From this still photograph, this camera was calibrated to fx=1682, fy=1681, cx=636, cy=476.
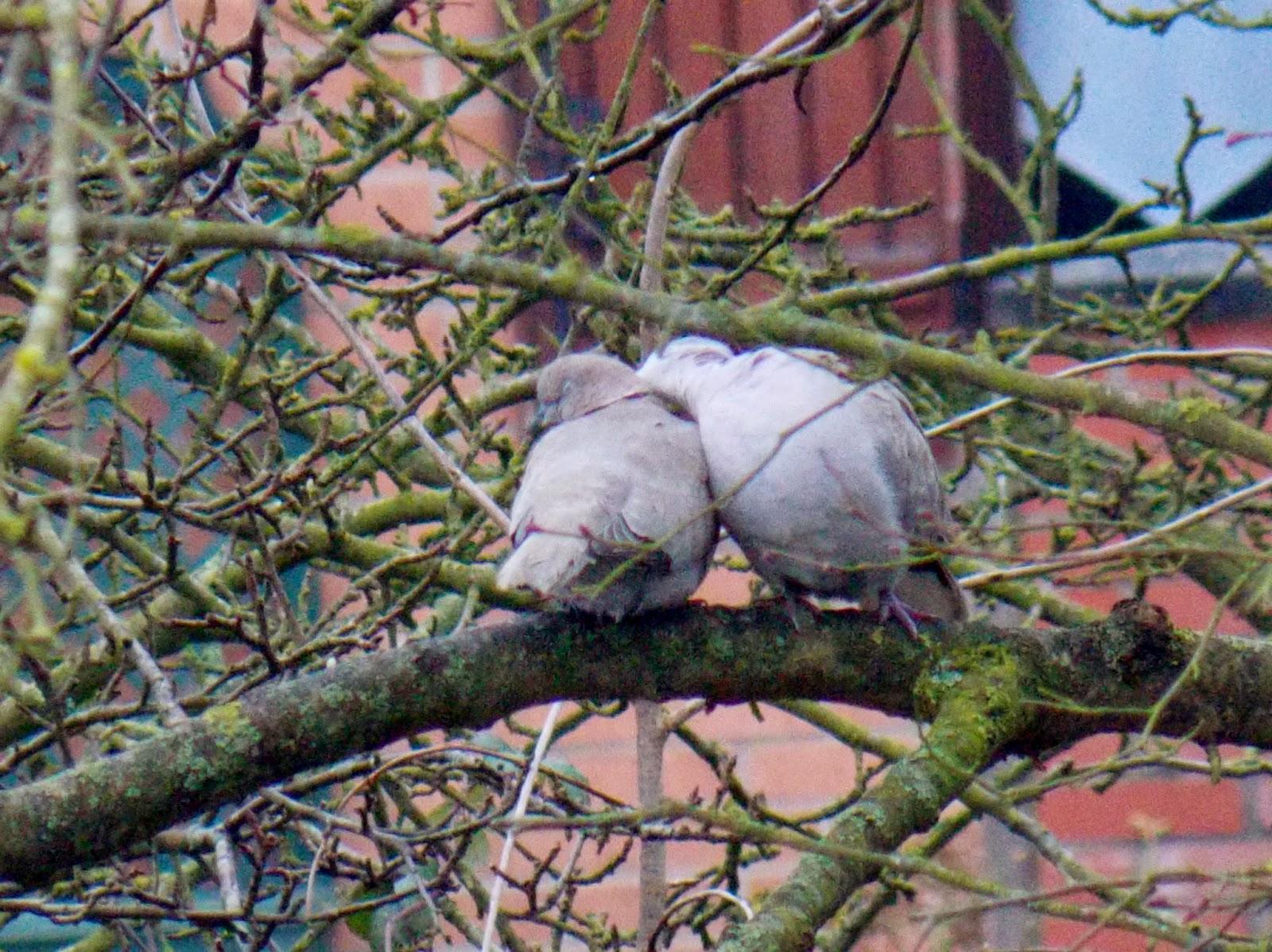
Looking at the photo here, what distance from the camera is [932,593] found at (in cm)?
218

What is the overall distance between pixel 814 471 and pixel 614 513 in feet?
0.85

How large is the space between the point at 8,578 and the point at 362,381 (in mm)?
1671

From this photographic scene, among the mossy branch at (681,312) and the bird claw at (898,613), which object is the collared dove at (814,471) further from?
the mossy branch at (681,312)

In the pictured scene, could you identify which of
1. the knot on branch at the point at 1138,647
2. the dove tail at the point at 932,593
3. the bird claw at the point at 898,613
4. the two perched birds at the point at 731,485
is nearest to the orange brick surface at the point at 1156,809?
the dove tail at the point at 932,593

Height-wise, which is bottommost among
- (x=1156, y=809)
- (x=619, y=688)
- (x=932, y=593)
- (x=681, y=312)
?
(x=1156, y=809)

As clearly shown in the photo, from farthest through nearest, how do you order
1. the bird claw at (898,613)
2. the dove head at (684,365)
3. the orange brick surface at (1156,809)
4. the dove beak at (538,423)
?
the orange brick surface at (1156,809), the dove beak at (538,423), the dove head at (684,365), the bird claw at (898,613)

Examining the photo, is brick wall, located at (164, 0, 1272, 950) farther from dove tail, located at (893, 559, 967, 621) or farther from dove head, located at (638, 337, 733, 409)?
dove head, located at (638, 337, 733, 409)

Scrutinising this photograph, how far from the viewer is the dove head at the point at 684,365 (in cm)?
209

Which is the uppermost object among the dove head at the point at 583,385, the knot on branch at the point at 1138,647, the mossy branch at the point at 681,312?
the mossy branch at the point at 681,312

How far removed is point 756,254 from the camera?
1991mm

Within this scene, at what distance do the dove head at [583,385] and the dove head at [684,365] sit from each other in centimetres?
2

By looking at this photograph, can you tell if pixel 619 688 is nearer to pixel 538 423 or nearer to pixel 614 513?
pixel 614 513

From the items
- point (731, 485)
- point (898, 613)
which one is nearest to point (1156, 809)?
point (898, 613)

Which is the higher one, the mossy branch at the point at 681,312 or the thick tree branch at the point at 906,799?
the mossy branch at the point at 681,312
